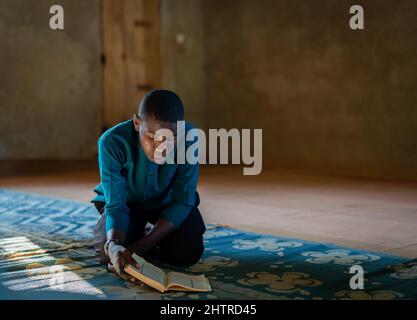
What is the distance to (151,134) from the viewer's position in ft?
7.70

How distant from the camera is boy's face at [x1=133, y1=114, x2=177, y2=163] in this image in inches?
92.0

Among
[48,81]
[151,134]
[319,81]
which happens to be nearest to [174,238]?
[151,134]

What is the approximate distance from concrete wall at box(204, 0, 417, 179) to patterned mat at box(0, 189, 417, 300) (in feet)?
12.5

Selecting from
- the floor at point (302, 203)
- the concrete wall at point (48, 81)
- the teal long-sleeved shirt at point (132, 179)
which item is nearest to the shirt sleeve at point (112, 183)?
the teal long-sleeved shirt at point (132, 179)

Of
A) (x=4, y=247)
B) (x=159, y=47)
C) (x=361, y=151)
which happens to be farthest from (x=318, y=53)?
(x=4, y=247)

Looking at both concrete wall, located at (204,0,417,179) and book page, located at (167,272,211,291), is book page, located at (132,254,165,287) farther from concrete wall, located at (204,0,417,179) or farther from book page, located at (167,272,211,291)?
concrete wall, located at (204,0,417,179)

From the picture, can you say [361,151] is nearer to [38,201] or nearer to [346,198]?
[346,198]

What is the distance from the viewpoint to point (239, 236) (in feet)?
11.3

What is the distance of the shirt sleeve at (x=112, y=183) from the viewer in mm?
2531

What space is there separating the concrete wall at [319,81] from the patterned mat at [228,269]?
12.5 feet

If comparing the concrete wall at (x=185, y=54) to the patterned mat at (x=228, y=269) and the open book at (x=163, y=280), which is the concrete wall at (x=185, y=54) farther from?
the open book at (x=163, y=280)

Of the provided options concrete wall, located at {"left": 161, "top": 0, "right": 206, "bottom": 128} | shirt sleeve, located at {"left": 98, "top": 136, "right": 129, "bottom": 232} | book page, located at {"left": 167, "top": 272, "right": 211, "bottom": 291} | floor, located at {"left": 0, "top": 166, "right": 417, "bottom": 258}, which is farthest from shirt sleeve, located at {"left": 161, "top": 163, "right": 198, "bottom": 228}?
concrete wall, located at {"left": 161, "top": 0, "right": 206, "bottom": 128}

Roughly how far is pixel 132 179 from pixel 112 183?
140mm

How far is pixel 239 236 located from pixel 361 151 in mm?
4093
